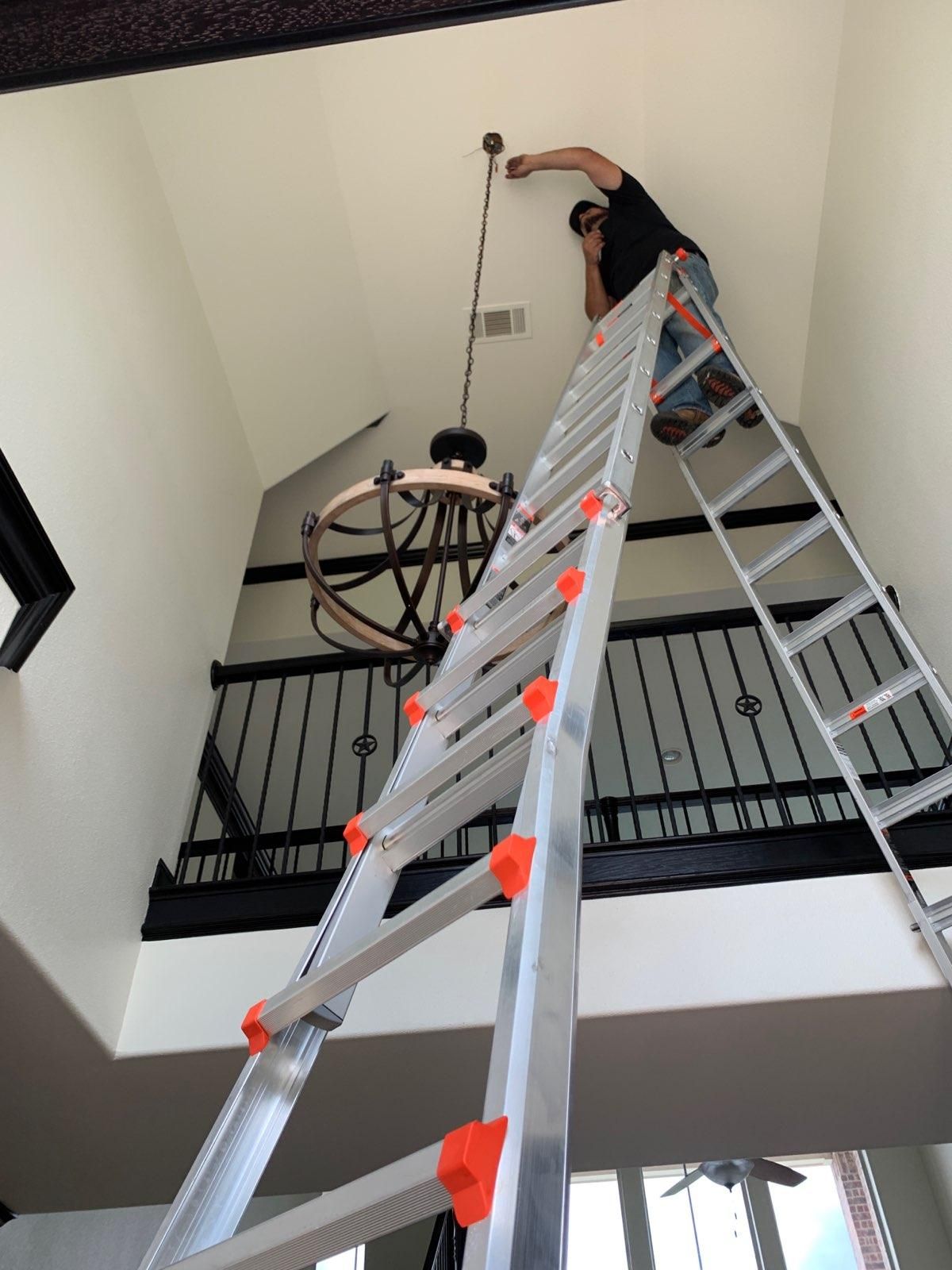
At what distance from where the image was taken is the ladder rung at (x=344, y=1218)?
0.72 metres

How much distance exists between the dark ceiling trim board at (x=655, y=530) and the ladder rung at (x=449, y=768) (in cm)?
400

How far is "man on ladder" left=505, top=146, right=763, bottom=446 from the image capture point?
3.32m

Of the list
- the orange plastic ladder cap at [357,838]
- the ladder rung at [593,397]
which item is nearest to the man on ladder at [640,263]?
the ladder rung at [593,397]

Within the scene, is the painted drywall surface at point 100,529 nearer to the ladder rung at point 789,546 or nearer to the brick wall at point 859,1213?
the ladder rung at point 789,546

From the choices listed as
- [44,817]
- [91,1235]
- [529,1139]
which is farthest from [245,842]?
[529,1139]

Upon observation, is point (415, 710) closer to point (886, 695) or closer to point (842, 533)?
point (886, 695)

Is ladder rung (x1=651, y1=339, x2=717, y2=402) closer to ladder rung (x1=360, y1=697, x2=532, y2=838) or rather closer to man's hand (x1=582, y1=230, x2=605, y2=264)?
man's hand (x1=582, y1=230, x2=605, y2=264)

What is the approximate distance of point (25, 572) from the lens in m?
2.18

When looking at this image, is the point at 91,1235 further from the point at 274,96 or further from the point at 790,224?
the point at 790,224

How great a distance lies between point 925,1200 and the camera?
20.8ft

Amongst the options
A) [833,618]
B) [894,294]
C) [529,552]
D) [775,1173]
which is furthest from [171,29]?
[775,1173]

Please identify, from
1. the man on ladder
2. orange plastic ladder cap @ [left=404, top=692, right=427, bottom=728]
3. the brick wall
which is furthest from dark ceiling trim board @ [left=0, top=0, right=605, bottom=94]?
A: the brick wall

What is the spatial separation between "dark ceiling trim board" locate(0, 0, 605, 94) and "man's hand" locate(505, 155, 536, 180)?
120 inches

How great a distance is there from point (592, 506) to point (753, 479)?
138 centimetres
